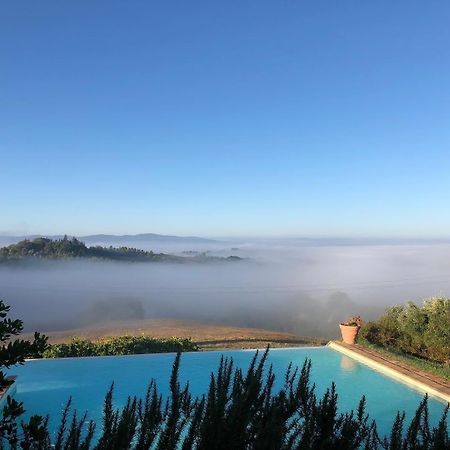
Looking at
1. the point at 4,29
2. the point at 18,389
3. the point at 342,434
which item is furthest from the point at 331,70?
the point at 342,434

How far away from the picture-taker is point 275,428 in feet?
9.24

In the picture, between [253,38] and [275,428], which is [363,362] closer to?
[275,428]

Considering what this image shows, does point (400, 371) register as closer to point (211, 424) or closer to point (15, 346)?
point (211, 424)

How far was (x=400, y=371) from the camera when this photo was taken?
11.3 metres

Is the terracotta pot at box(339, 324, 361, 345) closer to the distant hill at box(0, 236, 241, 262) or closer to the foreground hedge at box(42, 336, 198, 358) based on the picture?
the foreground hedge at box(42, 336, 198, 358)

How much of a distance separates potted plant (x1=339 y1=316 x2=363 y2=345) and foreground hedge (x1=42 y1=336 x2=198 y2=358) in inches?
194

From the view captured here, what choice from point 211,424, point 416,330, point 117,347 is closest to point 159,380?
point 117,347

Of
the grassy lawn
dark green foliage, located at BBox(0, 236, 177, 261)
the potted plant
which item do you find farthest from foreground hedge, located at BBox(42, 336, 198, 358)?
dark green foliage, located at BBox(0, 236, 177, 261)

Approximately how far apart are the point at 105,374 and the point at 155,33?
12517mm

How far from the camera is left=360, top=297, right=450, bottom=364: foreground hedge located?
13094 mm

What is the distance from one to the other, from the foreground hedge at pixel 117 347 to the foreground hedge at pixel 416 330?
242 inches

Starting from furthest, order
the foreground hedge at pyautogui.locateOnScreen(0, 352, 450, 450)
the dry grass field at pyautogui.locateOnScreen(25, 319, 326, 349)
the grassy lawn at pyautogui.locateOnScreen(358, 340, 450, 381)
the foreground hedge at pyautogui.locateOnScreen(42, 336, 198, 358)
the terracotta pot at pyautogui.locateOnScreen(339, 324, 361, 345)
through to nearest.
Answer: the dry grass field at pyautogui.locateOnScreen(25, 319, 326, 349), the terracotta pot at pyautogui.locateOnScreen(339, 324, 361, 345), the foreground hedge at pyautogui.locateOnScreen(42, 336, 198, 358), the grassy lawn at pyautogui.locateOnScreen(358, 340, 450, 381), the foreground hedge at pyautogui.locateOnScreen(0, 352, 450, 450)

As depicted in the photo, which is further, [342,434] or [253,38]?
[253,38]

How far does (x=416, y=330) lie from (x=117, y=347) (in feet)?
29.7
